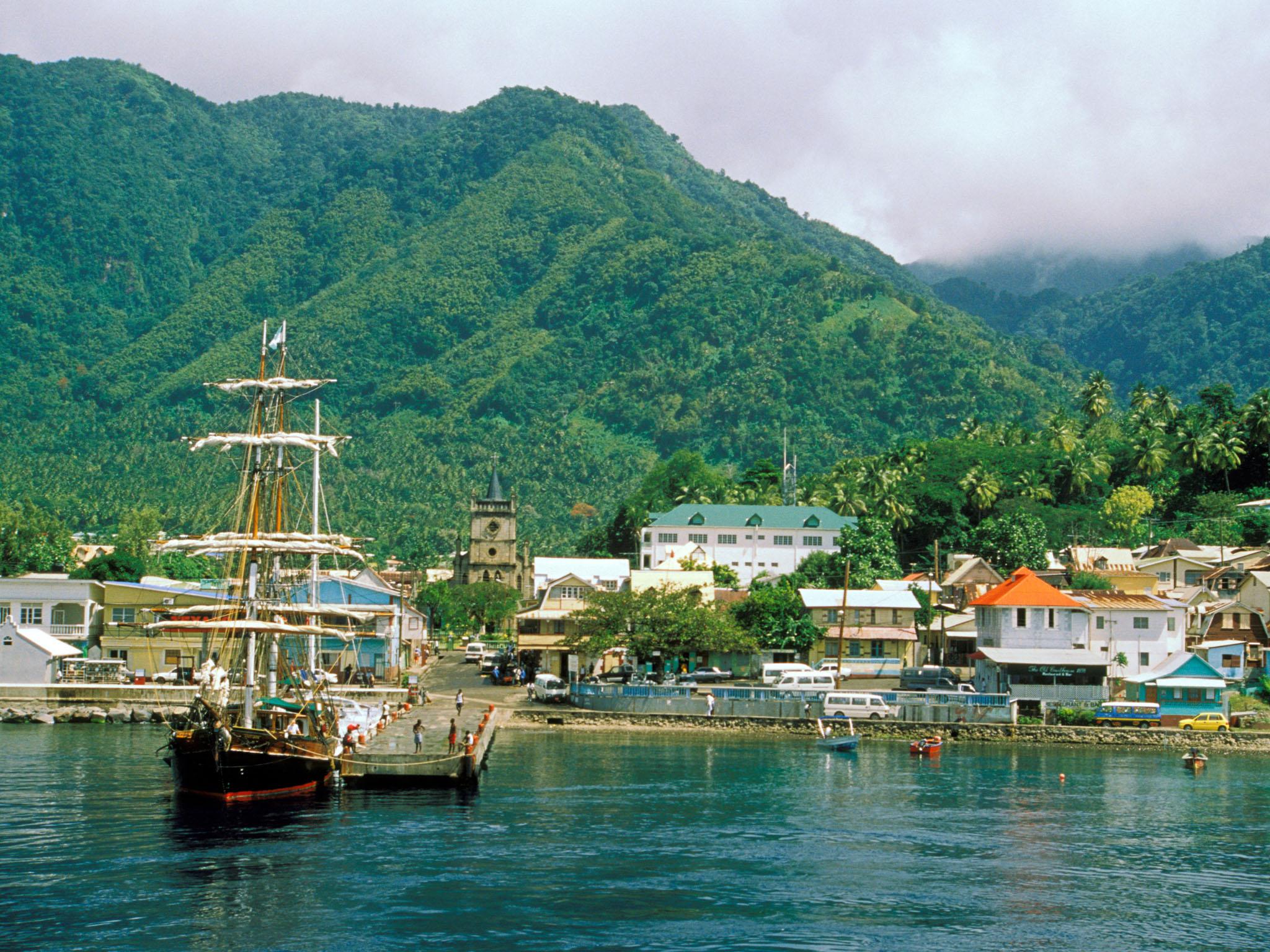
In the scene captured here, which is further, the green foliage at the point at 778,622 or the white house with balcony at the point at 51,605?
the green foliage at the point at 778,622

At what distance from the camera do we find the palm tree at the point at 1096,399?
616 feet

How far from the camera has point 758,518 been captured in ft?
485

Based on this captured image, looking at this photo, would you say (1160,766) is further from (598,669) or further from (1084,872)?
(598,669)

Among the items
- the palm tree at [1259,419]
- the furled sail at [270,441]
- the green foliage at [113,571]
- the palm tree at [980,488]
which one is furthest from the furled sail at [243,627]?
the palm tree at [1259,419]

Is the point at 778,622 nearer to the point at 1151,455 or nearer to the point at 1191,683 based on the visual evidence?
the point at 1191,683

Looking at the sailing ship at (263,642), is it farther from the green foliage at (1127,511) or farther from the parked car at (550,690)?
the green foliage at (1127,511)

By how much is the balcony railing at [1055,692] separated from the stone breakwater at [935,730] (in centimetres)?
352

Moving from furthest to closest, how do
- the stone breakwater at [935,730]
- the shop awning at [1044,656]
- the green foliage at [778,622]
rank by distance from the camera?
the green foliage at [778,622]
the shop awning at [1044,656]
the stone breakwater at [935,730]

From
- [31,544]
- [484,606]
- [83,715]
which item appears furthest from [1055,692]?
[31,544]

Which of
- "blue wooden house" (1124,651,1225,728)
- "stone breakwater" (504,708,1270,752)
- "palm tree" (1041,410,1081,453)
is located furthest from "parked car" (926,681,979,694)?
"palm tree" (1041,410,1081,453)

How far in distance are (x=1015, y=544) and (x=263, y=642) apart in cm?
7751

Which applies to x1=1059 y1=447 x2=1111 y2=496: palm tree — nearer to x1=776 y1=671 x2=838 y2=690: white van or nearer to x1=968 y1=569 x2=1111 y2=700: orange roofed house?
x1=968 y1=569 x2=1111 y2=700: orange roofed house

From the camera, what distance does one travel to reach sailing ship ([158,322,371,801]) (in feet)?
200

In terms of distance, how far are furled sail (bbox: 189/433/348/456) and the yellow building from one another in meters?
39.9
